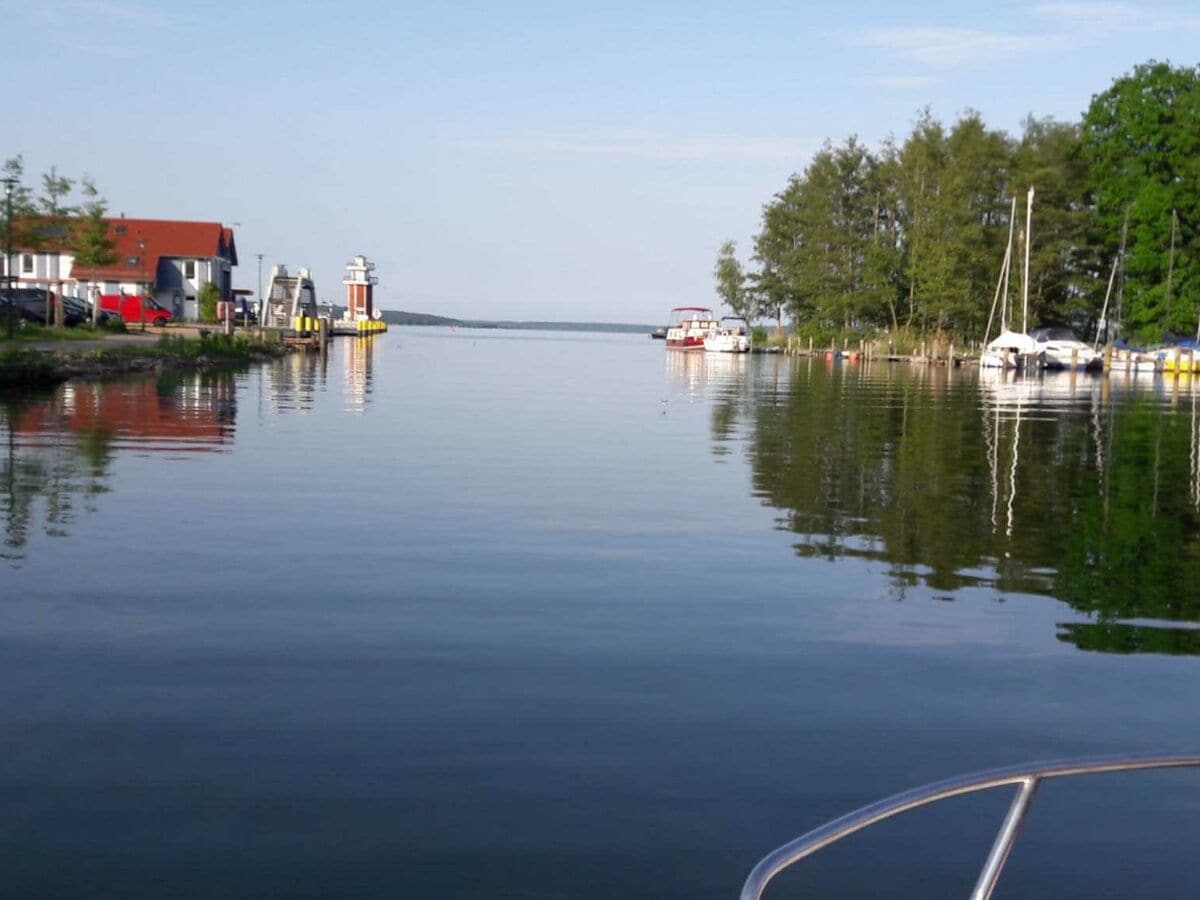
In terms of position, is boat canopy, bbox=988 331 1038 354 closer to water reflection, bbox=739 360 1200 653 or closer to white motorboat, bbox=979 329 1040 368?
white motorboat, bbox=979 329 1040 368

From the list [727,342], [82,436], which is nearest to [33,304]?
[82,436]

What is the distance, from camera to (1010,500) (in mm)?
18125

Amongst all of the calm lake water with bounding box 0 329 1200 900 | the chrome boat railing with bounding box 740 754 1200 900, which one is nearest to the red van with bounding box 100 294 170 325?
the calm lake water with bounding box 0 329 1200 900

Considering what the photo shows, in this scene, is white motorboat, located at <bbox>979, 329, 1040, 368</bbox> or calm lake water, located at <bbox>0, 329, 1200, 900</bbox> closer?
calm lake water, located at <bbox>0, 329, 1200, 900</bbox>

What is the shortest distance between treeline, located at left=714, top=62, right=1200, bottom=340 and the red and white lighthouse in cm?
3932

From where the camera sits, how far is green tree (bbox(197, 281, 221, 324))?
88.1m

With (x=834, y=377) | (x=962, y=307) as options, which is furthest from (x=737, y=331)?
(x=834, y=377)

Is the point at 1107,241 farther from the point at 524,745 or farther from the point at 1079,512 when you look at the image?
the point at 524,745

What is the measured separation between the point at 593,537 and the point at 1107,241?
71741mm

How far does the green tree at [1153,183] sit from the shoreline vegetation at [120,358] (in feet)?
146

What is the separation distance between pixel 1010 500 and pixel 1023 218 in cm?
6675

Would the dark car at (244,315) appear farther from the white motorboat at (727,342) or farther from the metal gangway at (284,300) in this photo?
the white motorboat at (727,342)

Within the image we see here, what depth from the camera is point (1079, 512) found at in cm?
1714

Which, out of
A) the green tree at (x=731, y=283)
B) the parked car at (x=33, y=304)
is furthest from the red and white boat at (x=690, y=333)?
the parked car at (x=33, y=304)
